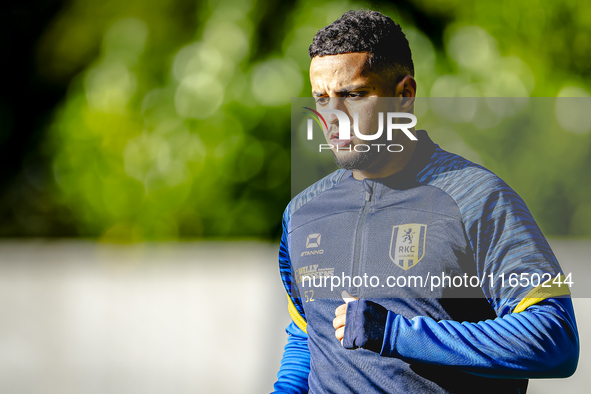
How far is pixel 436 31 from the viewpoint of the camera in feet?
8.73

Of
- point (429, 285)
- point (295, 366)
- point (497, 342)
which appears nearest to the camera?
point (497, 342)

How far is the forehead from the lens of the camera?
104 centimetres

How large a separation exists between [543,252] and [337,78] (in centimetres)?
57

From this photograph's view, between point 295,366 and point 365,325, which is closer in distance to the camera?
point 365,325

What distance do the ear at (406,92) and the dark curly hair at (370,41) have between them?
0.02 metres

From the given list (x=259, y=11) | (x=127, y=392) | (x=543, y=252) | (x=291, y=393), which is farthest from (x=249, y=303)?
(x=543, y=252)

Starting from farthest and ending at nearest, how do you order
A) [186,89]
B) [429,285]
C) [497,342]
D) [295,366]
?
[186,89], [295,366], [429,285], [497,342]

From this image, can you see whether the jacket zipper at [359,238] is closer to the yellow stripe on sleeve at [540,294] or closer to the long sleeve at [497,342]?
the long sleeve at [497,342]

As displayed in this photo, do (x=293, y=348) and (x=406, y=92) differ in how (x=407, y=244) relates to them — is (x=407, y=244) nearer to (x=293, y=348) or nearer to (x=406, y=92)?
(x=406, y=92)

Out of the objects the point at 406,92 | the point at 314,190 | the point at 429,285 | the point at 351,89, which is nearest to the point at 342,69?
the point at 351,89

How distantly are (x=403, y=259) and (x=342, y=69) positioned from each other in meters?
0.46

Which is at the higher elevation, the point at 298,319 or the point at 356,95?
the point at 356,95

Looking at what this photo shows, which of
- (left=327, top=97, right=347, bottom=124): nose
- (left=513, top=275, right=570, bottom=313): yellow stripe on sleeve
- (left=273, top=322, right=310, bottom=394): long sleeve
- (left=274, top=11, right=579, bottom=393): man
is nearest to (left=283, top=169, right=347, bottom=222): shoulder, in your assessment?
(left=274, top=11, right=579, bottom=393): man

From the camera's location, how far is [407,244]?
104cm
